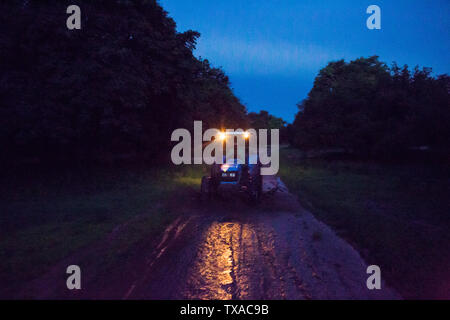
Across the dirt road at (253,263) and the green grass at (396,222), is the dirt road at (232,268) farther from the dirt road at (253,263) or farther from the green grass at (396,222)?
the green grass at (396,222)

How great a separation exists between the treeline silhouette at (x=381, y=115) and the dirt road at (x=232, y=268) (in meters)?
12.8

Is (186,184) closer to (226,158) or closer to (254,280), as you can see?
(226,158)

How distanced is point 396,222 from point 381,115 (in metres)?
20.6

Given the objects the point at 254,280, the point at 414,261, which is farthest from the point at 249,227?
the point at 414,261

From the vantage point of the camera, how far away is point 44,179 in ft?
51.0

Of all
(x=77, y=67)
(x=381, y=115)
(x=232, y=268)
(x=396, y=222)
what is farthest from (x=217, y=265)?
(x=381, y=115)

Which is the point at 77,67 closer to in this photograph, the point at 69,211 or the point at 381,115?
the point at 69,211

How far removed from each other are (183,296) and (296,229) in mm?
4389

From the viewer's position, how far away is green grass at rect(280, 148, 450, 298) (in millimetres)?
5184

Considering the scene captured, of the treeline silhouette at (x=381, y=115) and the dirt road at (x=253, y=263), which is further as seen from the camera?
the treeline silhouette at (x=381, y=115)

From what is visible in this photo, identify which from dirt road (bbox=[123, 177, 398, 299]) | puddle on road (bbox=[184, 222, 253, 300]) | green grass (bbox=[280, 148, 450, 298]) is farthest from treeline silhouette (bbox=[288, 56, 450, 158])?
puddle on road (bbox=[184, 222, 253, 300])

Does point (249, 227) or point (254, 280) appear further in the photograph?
point (249, 227)

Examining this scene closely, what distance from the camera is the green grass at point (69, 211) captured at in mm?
6078

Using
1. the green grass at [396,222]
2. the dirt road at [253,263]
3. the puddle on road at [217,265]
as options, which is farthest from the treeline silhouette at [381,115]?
the puddle on road at [217,265]
